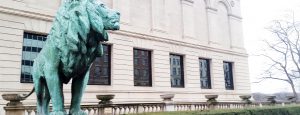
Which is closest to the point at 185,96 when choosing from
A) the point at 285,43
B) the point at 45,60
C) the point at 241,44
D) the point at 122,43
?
the point at 122,43

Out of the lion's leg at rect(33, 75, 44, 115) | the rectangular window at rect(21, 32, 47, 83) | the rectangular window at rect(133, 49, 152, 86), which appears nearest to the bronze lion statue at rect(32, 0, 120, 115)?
the lion's leg at rect(33, 75, 44, 115)

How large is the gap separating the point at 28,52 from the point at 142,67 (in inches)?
293

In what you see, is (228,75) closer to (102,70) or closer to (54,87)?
(102,70)

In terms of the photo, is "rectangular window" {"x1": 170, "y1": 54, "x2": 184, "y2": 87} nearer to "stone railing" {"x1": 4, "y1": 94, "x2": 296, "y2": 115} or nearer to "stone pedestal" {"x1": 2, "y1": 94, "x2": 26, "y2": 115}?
"stone railing" {"x1": 4, "y1": 94, "x2": 296, "y2": 115}

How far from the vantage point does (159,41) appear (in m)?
20.8

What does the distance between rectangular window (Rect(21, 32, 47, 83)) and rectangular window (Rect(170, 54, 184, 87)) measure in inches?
382

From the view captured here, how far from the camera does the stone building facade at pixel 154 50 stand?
1423 centimetres

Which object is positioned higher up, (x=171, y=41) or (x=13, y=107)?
(x=171, y=41)

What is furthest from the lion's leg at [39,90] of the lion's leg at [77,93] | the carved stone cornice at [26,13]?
the carved stone cornice at [26,13]

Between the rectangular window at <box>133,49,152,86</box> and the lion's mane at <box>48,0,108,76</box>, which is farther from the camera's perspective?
the rectangular window at <box>133,49,152,86</box>

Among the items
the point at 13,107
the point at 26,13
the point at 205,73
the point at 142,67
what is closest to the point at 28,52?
the point at 26,13

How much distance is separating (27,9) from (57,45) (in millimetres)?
12281

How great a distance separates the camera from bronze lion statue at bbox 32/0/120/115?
357cm

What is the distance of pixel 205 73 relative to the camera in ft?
80.7
